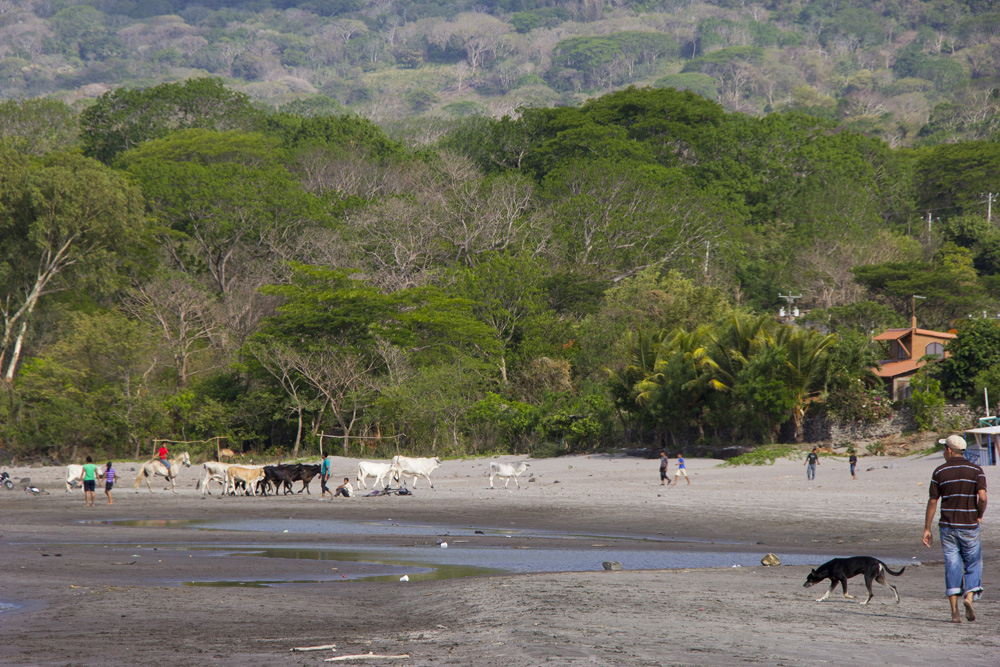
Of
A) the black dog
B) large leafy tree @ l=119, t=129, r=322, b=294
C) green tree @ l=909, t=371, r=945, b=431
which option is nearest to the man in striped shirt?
the black dog

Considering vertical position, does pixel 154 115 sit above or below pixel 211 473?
above

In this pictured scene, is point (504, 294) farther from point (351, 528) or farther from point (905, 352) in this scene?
point (351, 528)

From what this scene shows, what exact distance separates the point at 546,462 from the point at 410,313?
11654mm

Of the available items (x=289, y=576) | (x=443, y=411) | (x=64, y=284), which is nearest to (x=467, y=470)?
(x=443, y=411)

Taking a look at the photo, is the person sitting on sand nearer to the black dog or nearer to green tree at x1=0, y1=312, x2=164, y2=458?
the black dog

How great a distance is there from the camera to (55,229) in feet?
150

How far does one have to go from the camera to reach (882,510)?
18.1 m

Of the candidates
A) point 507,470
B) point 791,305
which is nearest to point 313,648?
point 507,470

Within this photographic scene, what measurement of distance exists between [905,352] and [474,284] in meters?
19.4

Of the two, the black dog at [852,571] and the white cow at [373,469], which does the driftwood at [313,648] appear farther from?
the white cow at [373,469]

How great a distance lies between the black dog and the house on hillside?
25.7 metres

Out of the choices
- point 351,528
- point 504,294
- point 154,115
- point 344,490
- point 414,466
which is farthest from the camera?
point 154,115

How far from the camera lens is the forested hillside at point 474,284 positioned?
3347 cm

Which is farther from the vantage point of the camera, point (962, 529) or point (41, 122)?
point (41, 122)
